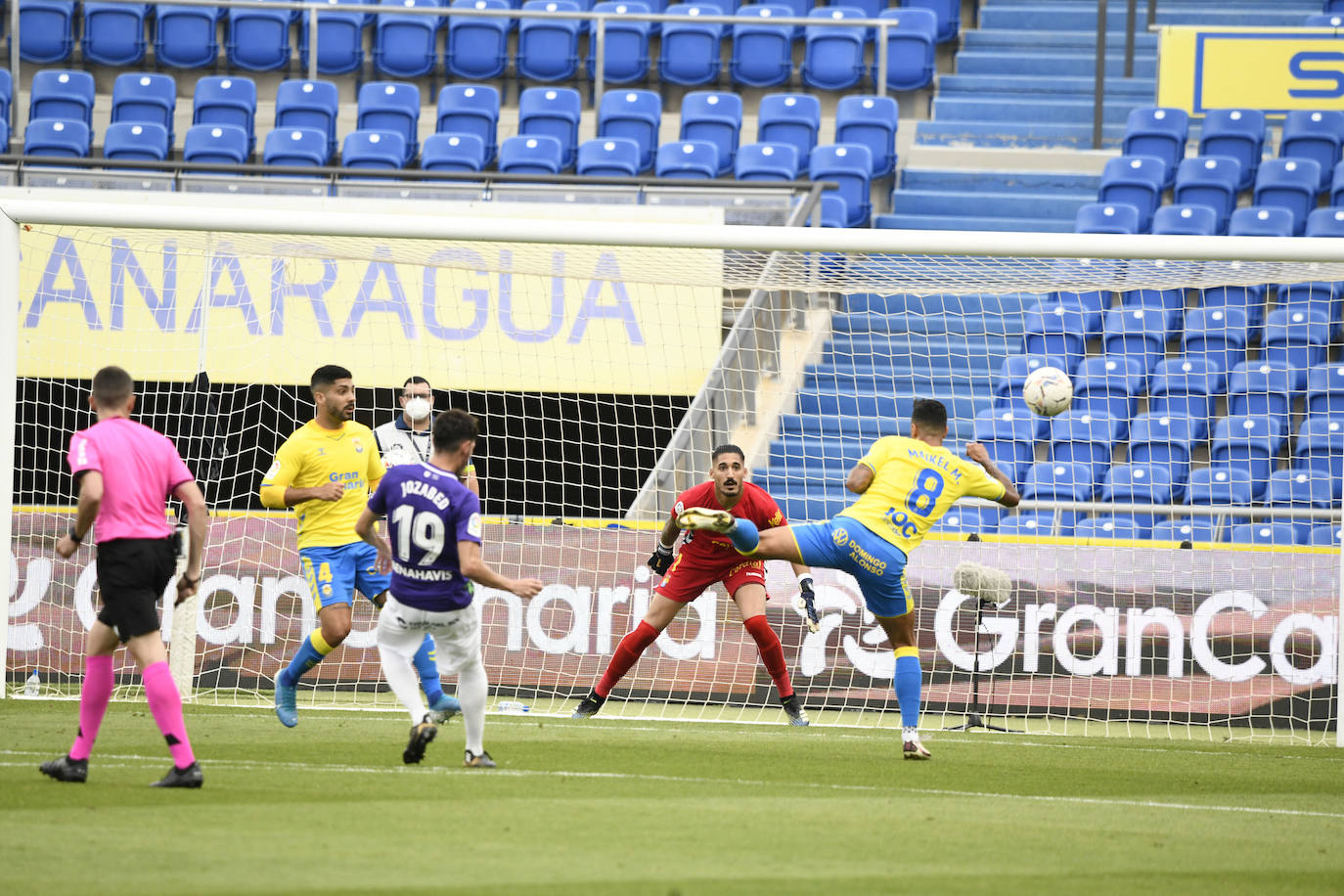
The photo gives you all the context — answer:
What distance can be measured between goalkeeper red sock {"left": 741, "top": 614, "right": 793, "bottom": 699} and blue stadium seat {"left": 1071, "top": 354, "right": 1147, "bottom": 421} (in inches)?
210

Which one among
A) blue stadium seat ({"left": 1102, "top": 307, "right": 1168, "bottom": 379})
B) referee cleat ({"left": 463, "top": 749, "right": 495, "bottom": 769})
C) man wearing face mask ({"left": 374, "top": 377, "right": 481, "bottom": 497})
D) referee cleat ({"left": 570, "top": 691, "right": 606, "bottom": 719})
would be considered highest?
blue stadium seat ({"left": 1102, "top": 307, "right": 1168, "bottom": 379})

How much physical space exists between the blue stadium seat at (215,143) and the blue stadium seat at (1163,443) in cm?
1017

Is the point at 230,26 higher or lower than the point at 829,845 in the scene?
higher

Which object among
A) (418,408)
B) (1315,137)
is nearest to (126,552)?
(418,408)

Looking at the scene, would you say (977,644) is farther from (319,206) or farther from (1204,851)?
(319,206)

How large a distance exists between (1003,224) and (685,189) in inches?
167

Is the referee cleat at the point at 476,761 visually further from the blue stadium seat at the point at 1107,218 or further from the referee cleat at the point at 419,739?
the blue stadium seat at the point at 1107,218

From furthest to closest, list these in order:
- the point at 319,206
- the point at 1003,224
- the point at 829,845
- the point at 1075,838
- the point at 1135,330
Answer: the point at 1003,224 < the point at 319,206 < the point at 1135,330 < the point at 1075,838 < the point at 829,845

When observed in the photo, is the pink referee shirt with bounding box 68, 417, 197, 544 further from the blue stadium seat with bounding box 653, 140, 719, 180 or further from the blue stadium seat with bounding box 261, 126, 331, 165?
the blue stadium seat with bounding box 261, 126, 331, 165

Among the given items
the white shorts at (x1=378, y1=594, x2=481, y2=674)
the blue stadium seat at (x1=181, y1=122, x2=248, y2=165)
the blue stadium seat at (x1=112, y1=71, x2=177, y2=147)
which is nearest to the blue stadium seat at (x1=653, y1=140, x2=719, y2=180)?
the blue stadium seat at (x1=181, y1=122, x2=248, y2=165)

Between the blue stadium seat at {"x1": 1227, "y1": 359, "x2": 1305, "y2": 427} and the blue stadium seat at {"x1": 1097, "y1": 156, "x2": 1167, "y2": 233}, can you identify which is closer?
the blue stadium seat at {"x1": 1227, "y1": 359, "x2": 1305, "y2": 427}

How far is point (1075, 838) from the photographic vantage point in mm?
6445

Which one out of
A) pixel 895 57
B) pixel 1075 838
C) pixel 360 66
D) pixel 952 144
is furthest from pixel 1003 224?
pixel 1075 838

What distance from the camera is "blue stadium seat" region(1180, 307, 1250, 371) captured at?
14828mm
